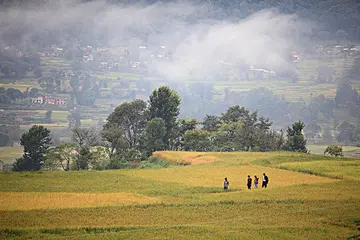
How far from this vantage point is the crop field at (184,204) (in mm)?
32031

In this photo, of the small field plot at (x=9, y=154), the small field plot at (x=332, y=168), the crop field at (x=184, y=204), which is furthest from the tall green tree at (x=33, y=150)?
the small field plot at (x=332, y=168)

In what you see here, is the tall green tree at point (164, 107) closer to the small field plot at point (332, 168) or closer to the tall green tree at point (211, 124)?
the tall green tree at point (211, 124)

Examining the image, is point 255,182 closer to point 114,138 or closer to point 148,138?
point 114,138

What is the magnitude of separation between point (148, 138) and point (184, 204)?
48.9 metres

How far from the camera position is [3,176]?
174ft

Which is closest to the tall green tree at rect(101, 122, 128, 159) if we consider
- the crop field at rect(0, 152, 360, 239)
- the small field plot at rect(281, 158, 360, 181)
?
the crop field at rect(0, 152, 360, 239)

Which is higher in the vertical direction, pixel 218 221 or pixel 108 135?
pixel 108 135

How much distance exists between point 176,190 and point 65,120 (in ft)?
434

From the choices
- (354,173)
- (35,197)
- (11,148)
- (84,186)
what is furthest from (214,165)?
(11,148)

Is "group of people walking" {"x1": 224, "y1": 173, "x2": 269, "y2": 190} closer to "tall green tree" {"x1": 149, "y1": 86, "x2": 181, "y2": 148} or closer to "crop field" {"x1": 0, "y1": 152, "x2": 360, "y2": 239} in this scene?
"crop field" {"x1": 0, "y1": 152, "x2": 360, "y2": 239}

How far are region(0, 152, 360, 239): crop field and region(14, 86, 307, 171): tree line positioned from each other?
2152 cm

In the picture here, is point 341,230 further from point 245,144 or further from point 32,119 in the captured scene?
point 32,119

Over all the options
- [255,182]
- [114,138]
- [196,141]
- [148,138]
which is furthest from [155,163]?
[255,182]

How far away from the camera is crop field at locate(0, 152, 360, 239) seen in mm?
32031
